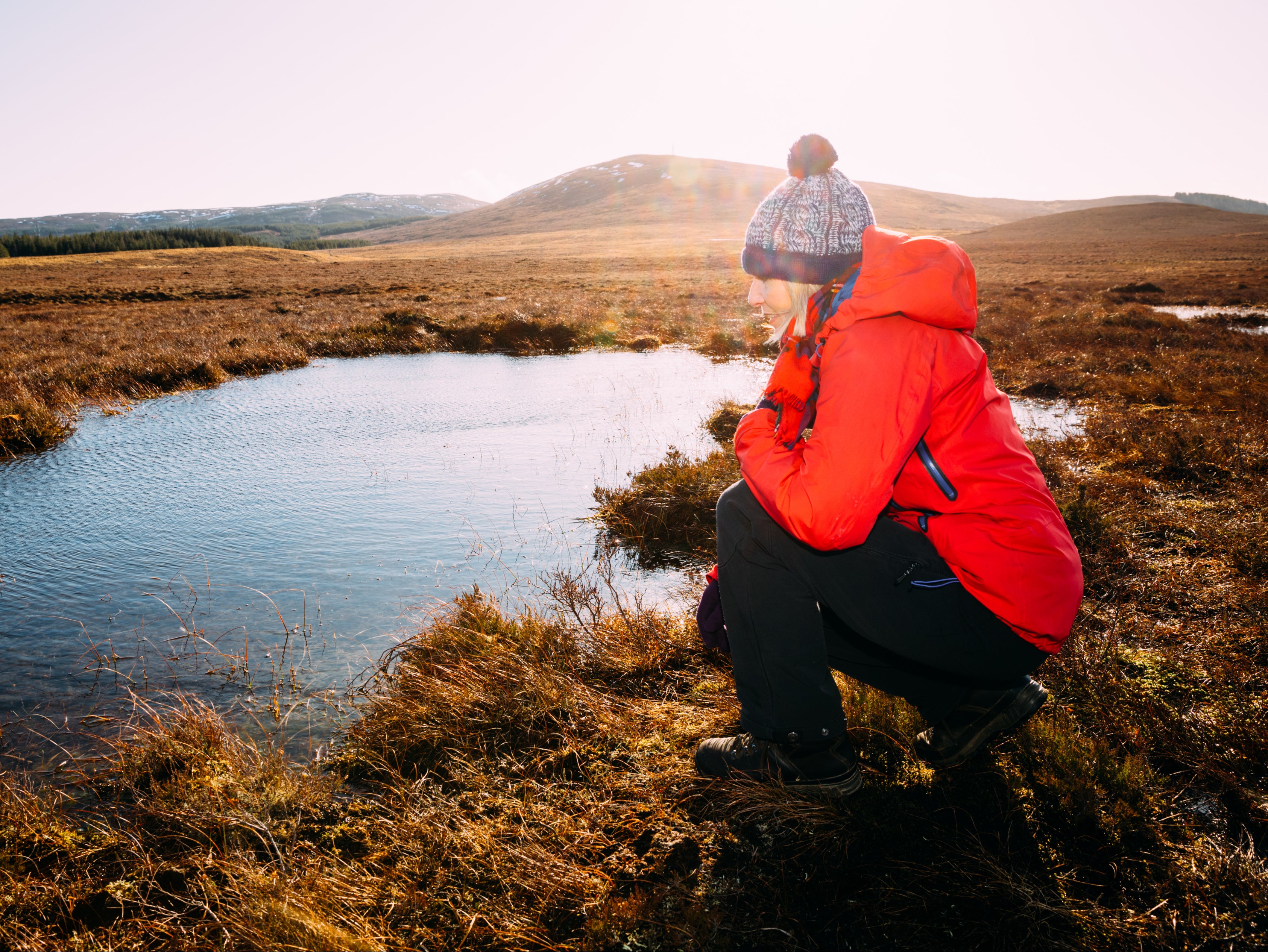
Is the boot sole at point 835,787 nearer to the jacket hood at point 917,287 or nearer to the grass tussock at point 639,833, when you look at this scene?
the grass tussock at point 639,833

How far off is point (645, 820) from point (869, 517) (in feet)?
4.80

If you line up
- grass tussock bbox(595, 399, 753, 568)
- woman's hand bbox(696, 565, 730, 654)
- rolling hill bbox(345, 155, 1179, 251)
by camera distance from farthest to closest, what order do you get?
1. rolling hill bbox(345, 155, 1179, 251)
2. grass tussock bbox(595, 399, 753, 568)
3. woman's hand bbox(696, 565, 730, 654)

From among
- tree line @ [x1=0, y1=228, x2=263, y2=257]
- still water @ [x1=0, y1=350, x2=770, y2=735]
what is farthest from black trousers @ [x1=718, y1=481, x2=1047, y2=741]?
tree line @ [x1=0, y1=228, x2=263, y2=257]

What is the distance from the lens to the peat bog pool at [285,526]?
13.0ft

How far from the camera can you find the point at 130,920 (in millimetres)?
2078

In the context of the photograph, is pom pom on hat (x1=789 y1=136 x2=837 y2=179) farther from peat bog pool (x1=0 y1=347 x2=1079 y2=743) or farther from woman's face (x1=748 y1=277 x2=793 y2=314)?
peat bog pool (x1=0 y1=347 x2=1079 y2=743)

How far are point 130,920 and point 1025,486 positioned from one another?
321cm

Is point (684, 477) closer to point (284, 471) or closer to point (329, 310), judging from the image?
point (284, 471)

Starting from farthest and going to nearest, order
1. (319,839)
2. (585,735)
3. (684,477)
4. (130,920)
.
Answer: (684,477) → (585,735) → (319,839) → (130,920)

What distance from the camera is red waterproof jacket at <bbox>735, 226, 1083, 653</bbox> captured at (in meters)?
2.01

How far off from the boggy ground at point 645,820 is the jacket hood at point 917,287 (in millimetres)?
1755

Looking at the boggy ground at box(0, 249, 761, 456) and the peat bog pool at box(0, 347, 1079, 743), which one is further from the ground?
the boggy ground at box(0, 249, 761, 456)

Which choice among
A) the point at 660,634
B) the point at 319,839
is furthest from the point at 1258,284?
the point at 319,839

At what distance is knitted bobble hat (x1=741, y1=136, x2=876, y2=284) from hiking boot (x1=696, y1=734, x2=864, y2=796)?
1.78m
